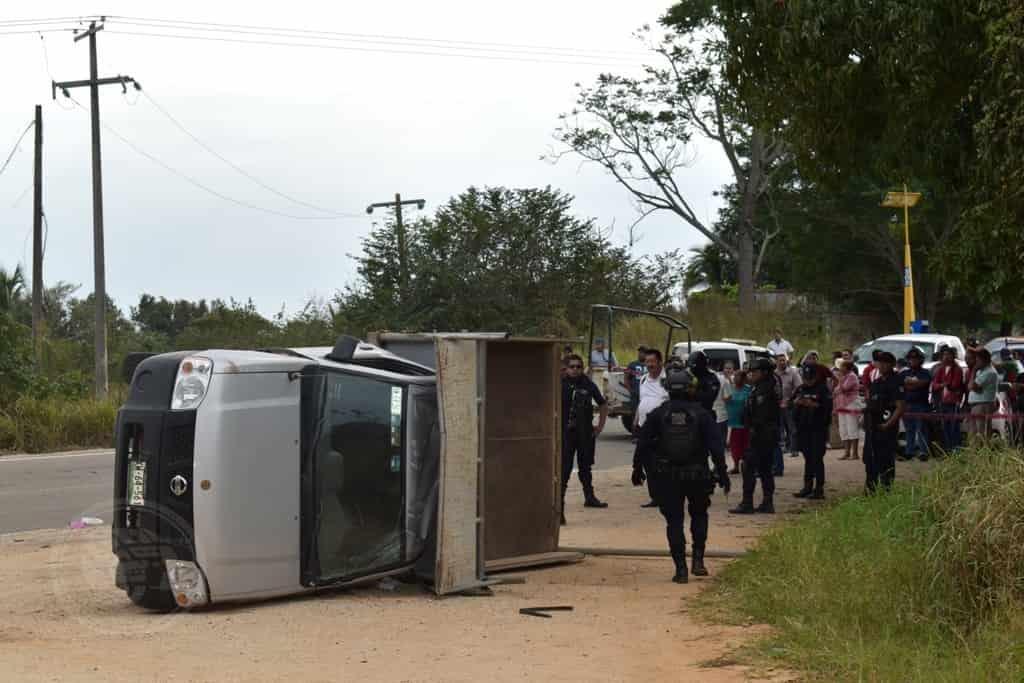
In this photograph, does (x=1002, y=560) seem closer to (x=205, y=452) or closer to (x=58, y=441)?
(x=205, y=452)

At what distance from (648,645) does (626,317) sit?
36.0 metres

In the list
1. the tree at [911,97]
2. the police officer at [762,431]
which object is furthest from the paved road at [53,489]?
the tree at [911,97]

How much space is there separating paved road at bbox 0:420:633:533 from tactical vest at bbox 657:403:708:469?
22.5 ft

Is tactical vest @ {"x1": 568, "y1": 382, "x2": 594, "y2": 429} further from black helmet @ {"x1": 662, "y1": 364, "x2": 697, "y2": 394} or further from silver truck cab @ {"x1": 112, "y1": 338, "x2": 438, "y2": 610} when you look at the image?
silver truck cab @ {"x1": 112, "y1": 338, "x2": 438, "y2": 610}

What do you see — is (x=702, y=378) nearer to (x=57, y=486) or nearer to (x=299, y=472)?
(x=299, y=472)

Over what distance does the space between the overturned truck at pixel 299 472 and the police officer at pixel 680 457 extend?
137 centimetres

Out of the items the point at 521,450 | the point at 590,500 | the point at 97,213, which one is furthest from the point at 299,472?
the point at 97,213

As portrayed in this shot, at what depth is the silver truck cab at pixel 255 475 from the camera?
9.08 m

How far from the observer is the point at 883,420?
1448cm

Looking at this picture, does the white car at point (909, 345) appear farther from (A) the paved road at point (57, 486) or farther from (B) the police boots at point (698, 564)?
(B) the police boots at point (698, 564)

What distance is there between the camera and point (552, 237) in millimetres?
40125

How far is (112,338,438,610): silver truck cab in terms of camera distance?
9.08 metres

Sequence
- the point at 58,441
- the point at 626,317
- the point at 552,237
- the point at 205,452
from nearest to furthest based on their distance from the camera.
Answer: the point at 205,452
the point at 58,441
the point at 552,237
the point at 626,317

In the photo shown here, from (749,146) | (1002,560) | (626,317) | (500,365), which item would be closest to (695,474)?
(500,365)
